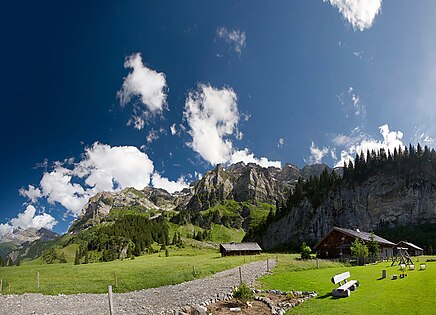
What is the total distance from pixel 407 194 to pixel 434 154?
2707 cm

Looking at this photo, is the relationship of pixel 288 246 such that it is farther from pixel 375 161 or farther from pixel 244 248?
pixel 375 161

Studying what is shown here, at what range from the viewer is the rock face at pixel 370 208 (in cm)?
14550

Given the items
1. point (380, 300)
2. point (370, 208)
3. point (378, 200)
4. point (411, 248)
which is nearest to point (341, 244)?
point (411, 248)

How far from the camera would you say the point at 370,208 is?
15975 centimetres

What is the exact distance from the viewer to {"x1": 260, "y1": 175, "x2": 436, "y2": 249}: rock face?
477 ft

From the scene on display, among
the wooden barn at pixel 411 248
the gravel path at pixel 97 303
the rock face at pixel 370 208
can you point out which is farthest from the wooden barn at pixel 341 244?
the rock face at pixel 370 208

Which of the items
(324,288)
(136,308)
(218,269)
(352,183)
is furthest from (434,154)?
(136,308)

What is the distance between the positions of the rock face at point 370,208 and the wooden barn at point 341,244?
72.7 metres

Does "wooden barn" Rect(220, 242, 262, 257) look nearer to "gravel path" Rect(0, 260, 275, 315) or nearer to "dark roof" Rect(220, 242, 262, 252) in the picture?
"dark roof" Rect(220, 242, 262, 252)

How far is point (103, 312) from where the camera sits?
25.9 metres

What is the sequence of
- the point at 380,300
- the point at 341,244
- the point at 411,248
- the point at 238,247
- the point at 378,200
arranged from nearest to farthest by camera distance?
the point at 380,300 → the point at 341,244 → the point at 411,248 → the point at 238,247 → the point at 378,200

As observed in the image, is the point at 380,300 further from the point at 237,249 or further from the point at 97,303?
the point at 237,249

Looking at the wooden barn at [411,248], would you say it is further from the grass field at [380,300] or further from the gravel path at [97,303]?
the gravel path at [97,303]

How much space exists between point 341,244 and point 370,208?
8994cm
